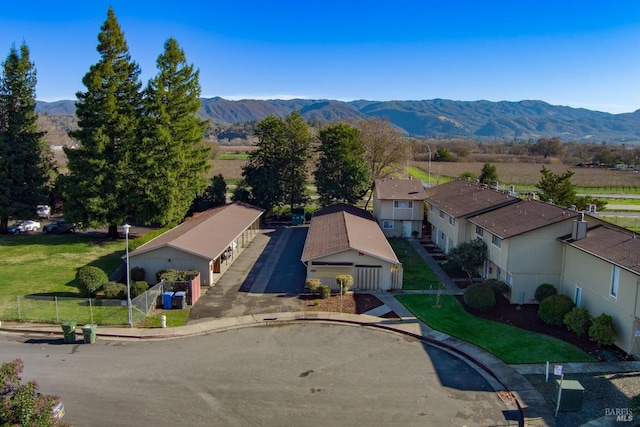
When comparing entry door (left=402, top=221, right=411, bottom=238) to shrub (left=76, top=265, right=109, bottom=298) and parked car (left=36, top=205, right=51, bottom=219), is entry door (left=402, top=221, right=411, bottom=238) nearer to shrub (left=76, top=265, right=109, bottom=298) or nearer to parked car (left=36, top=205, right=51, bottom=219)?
shrub (left=76, top=265, right=109, bottom=298)

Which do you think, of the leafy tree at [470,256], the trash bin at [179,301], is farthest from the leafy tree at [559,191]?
the trash bin at [179,301]

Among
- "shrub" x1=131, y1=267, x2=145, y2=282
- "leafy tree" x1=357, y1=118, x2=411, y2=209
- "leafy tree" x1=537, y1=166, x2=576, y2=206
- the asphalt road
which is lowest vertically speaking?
the asphalt road

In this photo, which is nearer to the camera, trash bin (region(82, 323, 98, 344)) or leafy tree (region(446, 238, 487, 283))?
trash bin (region(82, 323, 98, 344))

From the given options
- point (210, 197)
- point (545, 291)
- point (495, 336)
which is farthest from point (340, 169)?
point (495, 336)

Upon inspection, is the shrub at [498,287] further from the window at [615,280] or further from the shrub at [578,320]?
the window at [615,280]

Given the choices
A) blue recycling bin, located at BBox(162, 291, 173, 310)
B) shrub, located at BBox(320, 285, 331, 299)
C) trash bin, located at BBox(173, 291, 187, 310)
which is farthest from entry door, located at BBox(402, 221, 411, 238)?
blue recycling bin, located at BBox(162, 291, 173, 310)

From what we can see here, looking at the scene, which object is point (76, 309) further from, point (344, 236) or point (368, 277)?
point (344, 236)

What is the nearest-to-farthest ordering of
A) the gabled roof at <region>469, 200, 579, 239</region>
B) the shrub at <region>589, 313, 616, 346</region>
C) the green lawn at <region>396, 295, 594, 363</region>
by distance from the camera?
the green lawn at <region>396, 295, 594, 363</region> < the shrub at <region>589, 313, 616, 346</region> < the gabled roof at <region>469, 200, 579, 239</region>
